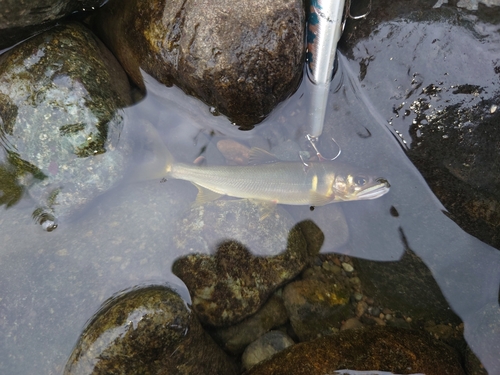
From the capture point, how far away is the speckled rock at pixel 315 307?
157 inches

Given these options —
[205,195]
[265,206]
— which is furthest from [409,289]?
[205,195]

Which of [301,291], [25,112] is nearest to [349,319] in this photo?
[301,291]

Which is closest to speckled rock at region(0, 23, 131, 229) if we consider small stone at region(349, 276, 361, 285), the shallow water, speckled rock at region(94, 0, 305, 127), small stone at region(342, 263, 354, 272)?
the shallow water

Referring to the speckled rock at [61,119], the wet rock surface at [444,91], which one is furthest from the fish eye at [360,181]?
the speckled rock at [61,119]

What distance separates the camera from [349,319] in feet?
13.3

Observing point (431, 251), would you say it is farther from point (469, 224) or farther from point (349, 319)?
point (349, 319)

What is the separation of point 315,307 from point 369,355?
95 cm

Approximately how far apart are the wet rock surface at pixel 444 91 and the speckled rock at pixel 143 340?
295 centimetres

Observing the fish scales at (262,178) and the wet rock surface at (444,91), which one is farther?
the fish scales at (262,178)

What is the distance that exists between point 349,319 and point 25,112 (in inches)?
167

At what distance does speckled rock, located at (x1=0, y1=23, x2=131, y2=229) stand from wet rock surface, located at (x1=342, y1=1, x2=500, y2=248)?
Answer: 2.77m

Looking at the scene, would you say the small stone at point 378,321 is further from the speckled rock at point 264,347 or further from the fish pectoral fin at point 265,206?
the fish pectoral fin at point 265,206

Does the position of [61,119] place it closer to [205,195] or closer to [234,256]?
[205,195]

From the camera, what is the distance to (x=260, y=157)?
4.29 metres
